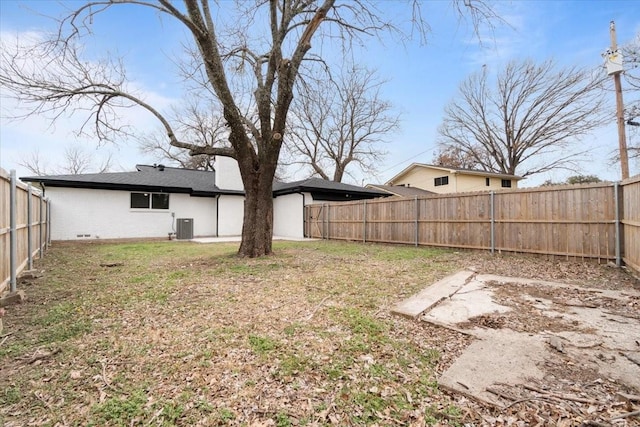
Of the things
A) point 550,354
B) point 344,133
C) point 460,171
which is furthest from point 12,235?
point 344,133

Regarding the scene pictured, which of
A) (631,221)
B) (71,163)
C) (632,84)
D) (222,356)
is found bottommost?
(222,356)

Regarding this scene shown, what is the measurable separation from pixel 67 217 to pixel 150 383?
44.7 ft

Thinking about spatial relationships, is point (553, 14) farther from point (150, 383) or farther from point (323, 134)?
point (323, 134)

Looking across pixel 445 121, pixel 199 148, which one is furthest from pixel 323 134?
pixel 199 148

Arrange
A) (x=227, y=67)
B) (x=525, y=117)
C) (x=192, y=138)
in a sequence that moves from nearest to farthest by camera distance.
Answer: (x=227, y=67)
(x=525, y=117)
(x=192, y=138)

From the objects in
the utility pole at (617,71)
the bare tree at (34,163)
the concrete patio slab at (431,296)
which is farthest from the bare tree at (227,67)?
the bare tree at (34,163)

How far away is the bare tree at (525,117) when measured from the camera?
65.2 feet

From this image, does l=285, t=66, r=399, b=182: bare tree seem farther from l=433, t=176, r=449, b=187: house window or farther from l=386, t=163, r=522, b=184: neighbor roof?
l=433, t=176, r=449, b=187: house window

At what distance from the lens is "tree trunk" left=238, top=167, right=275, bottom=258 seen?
7.71m

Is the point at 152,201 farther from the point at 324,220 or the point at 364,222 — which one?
the point at 364,222

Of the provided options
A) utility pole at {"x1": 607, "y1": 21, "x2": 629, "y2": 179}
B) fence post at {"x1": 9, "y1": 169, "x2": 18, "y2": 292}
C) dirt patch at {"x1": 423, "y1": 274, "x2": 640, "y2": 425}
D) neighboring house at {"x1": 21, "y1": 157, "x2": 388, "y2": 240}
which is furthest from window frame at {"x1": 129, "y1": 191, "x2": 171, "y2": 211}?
utility pole at {"x1": 607, "y1": 21, "x2": 629, "y2": 179}

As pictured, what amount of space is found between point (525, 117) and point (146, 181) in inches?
1051

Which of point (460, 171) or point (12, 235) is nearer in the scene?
point (12, 235)

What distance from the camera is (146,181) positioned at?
13828 mm
